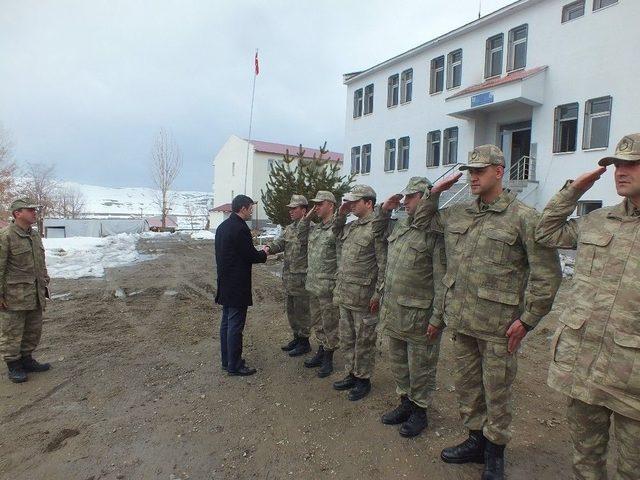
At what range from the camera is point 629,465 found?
1982mm

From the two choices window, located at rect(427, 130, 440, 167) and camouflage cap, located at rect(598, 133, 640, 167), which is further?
window, located at rect(427, 130, 440, 167)

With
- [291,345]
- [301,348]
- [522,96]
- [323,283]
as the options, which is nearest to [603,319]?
[323,283]

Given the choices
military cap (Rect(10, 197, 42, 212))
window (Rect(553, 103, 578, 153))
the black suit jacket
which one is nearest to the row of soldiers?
the black suit jacket

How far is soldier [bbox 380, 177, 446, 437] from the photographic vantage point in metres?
3.31

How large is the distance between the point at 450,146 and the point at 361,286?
1528 cm

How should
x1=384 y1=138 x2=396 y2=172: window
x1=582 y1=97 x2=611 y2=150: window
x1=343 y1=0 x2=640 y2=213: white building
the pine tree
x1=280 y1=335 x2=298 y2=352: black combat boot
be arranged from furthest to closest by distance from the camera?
x1=384 y1=138 x2=396 y2=172: window < x1=582 y1=97 x2=611 y2=150: window < x1=343 y1=0 x2=640 y2=213: white building < the pine tree < x1=280 y1=335 x2=298 y2=352: black combat boot

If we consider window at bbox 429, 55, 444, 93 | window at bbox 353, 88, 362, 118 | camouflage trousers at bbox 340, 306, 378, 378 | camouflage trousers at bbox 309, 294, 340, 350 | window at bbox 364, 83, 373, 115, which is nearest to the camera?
camouflage trousers at bbox 340, 306, 378, 378

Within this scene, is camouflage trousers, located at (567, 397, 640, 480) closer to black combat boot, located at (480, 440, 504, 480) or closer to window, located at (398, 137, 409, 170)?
black combat boot, located at (480, 440, 504, 480)

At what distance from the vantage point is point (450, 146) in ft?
58.0

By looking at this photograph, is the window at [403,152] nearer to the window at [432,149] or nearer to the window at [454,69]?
the window at [432,149]

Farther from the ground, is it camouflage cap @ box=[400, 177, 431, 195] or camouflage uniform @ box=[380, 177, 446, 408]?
camouflage cap @ box=[400, 177, 431, 195]

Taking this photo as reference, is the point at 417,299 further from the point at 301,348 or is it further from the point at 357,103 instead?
the point at 357,103

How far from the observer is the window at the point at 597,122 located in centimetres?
1221

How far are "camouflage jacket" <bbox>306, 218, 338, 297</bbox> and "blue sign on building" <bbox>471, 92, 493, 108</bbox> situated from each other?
12286mm
